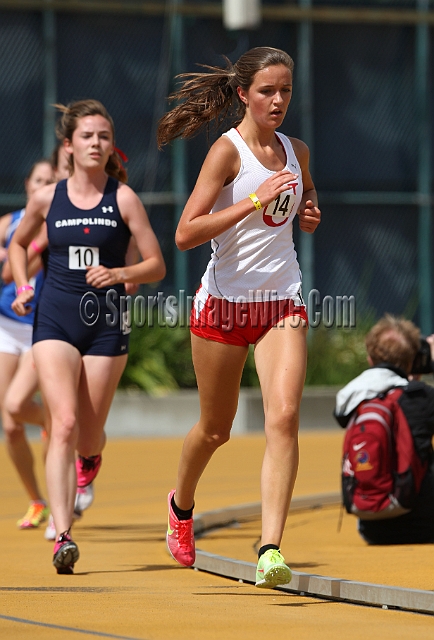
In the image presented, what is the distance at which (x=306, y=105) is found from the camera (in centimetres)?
2055

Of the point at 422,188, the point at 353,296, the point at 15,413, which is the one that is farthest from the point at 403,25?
the point at 15,413

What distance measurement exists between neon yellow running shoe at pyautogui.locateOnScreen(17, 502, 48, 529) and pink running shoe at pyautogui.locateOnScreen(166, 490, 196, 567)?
2.23 m

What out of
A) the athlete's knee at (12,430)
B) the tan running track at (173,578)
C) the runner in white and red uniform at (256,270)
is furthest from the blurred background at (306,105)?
the runner in white and red uniform at (256,270)

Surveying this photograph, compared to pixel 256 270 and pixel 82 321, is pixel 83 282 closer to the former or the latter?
pixel 82 321

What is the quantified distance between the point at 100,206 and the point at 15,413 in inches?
74.3

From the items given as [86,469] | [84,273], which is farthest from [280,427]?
[86,469]

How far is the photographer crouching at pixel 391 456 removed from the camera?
7.07m

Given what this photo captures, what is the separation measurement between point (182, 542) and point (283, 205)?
1.76 m

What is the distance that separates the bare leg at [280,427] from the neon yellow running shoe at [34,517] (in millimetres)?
3076

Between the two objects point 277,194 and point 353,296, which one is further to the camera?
point 353,296

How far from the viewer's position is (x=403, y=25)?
21391 millimetres

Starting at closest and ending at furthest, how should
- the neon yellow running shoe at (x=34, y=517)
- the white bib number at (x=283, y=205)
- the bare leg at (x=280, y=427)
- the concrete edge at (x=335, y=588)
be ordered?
the concrete edge at (x=335, y=588), the bare leg at (x=280, y=427), the white bib number at (x=283, y=205), the neon yellow running shoe at (x=34, y=517)

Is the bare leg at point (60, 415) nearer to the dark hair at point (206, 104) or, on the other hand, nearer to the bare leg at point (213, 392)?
the bare leg at point (213, 392)

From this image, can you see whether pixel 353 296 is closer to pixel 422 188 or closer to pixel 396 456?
pixel 422 188
